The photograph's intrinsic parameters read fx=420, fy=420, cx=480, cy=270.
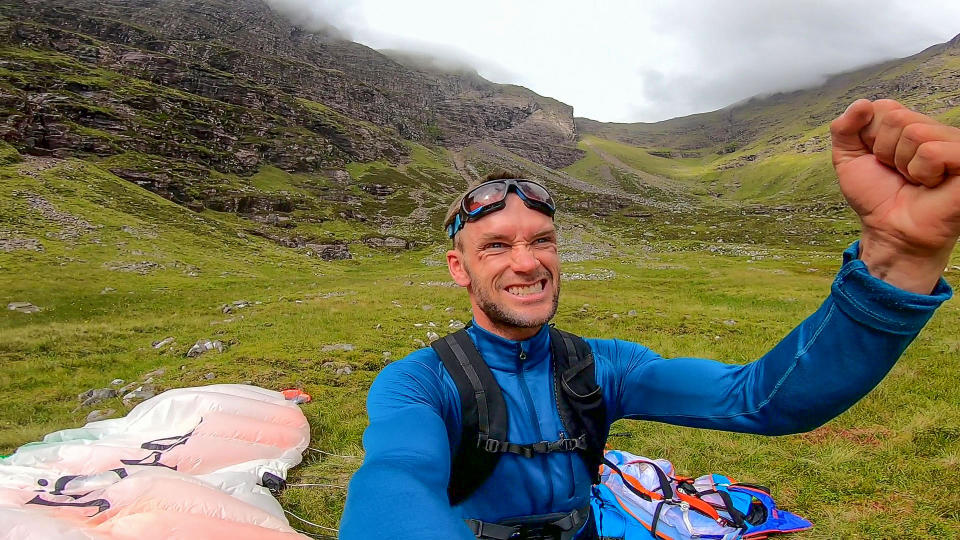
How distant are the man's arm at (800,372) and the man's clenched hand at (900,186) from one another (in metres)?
0.11

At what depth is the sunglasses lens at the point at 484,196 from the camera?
3.45 meters

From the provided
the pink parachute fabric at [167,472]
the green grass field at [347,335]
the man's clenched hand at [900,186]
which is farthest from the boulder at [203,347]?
the man's clenched hand at [900,186]

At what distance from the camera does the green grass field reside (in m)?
6.10

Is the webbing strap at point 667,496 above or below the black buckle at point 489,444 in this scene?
below

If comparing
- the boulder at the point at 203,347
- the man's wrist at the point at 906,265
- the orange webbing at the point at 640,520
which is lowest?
the boulder at the point at 203,347

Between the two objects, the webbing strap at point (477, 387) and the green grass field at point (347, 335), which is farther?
the green grass field at point (347, 335)

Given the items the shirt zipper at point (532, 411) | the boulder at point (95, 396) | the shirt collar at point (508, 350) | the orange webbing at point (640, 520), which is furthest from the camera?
the boulder at point (95, 396)

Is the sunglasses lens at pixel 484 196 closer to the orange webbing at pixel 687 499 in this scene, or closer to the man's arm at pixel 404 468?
the man's arm at pixel 404 468

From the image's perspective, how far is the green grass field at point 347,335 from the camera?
6.10m

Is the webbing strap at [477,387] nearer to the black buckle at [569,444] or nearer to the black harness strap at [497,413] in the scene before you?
the black harness strap at [497,413]

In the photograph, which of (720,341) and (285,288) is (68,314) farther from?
(720,341)

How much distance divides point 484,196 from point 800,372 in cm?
239

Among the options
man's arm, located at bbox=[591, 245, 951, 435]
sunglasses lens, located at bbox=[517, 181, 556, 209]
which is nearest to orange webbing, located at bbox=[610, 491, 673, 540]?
man's arm, located at bbox=[591, 245, 951, 435]

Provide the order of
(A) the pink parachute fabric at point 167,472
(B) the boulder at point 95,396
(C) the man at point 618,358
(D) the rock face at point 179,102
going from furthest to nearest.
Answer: (D) the rock face at point 179,102 → (B) the boulder at point 95,396 → (A) the pink parachute fabric at point 167,472 → (C) the man at point 618,358
